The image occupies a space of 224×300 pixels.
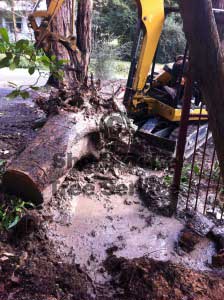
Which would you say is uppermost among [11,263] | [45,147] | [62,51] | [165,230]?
[62,51]

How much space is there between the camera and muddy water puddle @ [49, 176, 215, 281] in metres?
2.62

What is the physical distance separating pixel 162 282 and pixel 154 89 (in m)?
3.69

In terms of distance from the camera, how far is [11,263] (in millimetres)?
2234

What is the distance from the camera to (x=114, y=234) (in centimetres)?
289

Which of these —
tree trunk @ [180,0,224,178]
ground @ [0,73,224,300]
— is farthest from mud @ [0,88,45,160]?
tree trunk @ [180,0,224,178]

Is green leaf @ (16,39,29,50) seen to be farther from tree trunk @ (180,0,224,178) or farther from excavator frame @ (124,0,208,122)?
excavator frame @ (124,0,208,122)

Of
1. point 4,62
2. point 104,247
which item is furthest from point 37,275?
point 4,62

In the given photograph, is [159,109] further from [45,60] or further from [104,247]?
[45,60]

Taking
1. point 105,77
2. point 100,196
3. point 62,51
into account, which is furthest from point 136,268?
point 105,77

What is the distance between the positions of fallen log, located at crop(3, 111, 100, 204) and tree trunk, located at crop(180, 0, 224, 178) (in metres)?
2.00

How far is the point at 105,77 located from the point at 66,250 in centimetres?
847

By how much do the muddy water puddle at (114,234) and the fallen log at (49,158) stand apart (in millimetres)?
386

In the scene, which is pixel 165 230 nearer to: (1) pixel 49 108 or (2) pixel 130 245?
(2) pixel 130 245

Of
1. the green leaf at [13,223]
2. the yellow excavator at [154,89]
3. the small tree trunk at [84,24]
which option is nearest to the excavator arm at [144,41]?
the yellow excavator at [154,89]
